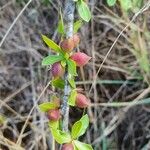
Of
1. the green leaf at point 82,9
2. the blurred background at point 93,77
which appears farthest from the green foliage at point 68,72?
the blurred background at point 93,77

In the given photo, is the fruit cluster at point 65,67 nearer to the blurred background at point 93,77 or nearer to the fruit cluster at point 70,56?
the fruit cluster at point 70,56

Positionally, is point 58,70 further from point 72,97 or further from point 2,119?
point 2,119

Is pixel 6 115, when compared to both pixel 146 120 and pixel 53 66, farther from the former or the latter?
pixel 53 66

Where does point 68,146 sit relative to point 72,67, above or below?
below

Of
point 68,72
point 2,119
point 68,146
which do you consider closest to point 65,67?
point 68,72

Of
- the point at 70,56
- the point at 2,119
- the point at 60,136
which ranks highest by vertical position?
the point at 70,56

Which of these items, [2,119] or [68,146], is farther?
[2,119]

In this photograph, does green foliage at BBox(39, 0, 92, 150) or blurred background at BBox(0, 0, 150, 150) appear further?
blurred background at BBox(0, 0, 150, 150)

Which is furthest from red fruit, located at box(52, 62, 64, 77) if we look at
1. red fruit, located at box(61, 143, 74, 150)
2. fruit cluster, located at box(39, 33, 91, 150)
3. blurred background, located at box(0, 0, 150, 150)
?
blurred background, located at box(0, 0, 150, 150)

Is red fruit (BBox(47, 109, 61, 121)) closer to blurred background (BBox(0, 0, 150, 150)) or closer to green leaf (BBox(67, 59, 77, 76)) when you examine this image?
green leaf (BBox(67, 59, 77, 76))
